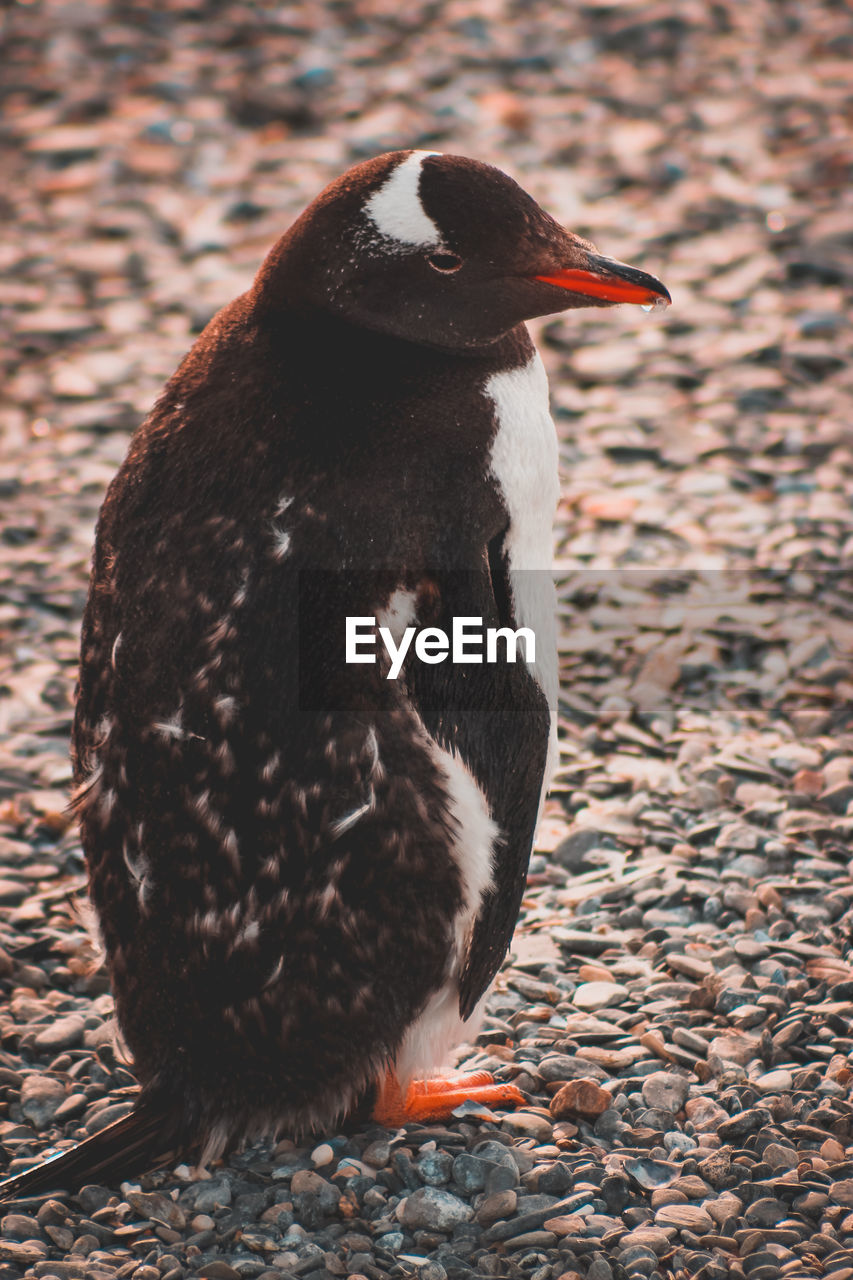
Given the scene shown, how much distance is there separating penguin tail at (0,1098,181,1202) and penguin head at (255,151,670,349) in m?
1.59

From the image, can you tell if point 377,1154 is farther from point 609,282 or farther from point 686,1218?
point 609,282

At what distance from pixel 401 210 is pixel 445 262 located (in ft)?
0.44

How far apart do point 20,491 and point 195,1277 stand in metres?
3.64

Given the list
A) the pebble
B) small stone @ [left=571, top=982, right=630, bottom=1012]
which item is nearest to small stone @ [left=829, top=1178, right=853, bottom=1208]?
small stone @ [left=571, top=982, right=630, bottom=1012]

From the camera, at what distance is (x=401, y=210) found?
283 cm

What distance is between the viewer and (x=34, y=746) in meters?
4.58

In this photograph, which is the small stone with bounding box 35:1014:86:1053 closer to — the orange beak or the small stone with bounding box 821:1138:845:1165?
the small stone with bounding box 821:1138:845:1165

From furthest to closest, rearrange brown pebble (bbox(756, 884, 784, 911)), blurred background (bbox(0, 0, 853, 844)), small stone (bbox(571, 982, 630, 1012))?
blurred background (bbox(0, 0, 853, 844))
brown pebble (bbox(756, 884, 784, 911))
small stone (bbox(571, 982, 630, 1012))

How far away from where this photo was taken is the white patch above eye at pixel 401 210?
2830 mm

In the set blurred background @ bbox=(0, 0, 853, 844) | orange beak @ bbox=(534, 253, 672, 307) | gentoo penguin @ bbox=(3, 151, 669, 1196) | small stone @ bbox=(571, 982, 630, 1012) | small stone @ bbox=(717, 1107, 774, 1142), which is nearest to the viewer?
gentoo penguin @ bbox=(3, 151, 669, 1196)

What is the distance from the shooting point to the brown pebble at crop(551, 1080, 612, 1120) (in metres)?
3.20

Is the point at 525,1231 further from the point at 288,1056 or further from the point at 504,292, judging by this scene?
the point at 504,292

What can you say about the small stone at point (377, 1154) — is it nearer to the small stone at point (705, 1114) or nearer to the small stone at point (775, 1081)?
the small stone at point (705, 1114)

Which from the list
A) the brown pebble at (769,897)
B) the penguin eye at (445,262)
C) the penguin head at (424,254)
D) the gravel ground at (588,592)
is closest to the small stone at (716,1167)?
the gravel ground at (588,592)
